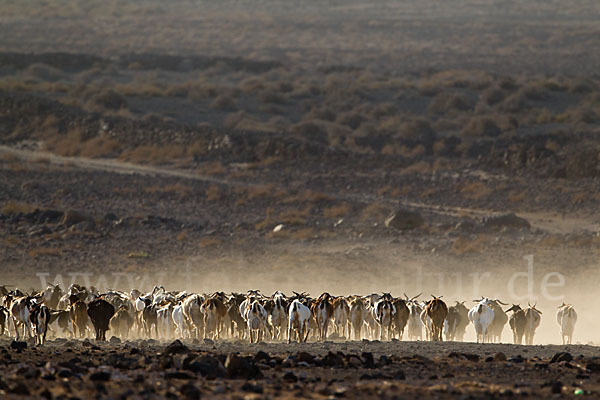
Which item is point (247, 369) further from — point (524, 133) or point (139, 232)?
point (524, 133)

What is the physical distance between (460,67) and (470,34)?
27.6 m

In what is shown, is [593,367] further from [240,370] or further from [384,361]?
[240,370]

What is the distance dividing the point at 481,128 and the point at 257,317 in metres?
34.0

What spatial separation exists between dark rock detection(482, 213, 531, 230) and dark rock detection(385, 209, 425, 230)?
2.33 m

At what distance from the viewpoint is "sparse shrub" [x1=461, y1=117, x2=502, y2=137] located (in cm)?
4875

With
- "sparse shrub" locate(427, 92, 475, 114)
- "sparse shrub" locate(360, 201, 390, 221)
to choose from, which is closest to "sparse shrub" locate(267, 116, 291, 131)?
"sparse shrub" locate(427, 92, 475, 114)

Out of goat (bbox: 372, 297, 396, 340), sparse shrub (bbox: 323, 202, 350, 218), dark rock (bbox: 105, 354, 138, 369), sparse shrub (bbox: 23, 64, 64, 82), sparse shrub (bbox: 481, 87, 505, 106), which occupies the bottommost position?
dark rock (bbox: 105, 354, 138, 369)

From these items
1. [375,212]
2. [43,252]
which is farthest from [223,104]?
[43,252]

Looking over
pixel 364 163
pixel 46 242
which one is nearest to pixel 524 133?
pixel 364 163

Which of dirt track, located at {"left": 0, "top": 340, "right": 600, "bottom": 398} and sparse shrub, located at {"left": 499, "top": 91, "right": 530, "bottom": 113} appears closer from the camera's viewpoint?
dirt track, located at {"left": 0, "top": 340, "right": 600, "bottom": 398}

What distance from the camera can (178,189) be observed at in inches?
1491

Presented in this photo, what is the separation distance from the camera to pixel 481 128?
49000 millimetres

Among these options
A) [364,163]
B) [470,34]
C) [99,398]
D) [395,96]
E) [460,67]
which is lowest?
[99,398]

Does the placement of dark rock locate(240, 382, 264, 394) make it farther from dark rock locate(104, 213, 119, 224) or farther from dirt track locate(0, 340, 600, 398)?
dark rock locate(104, 213, 119, 224)
